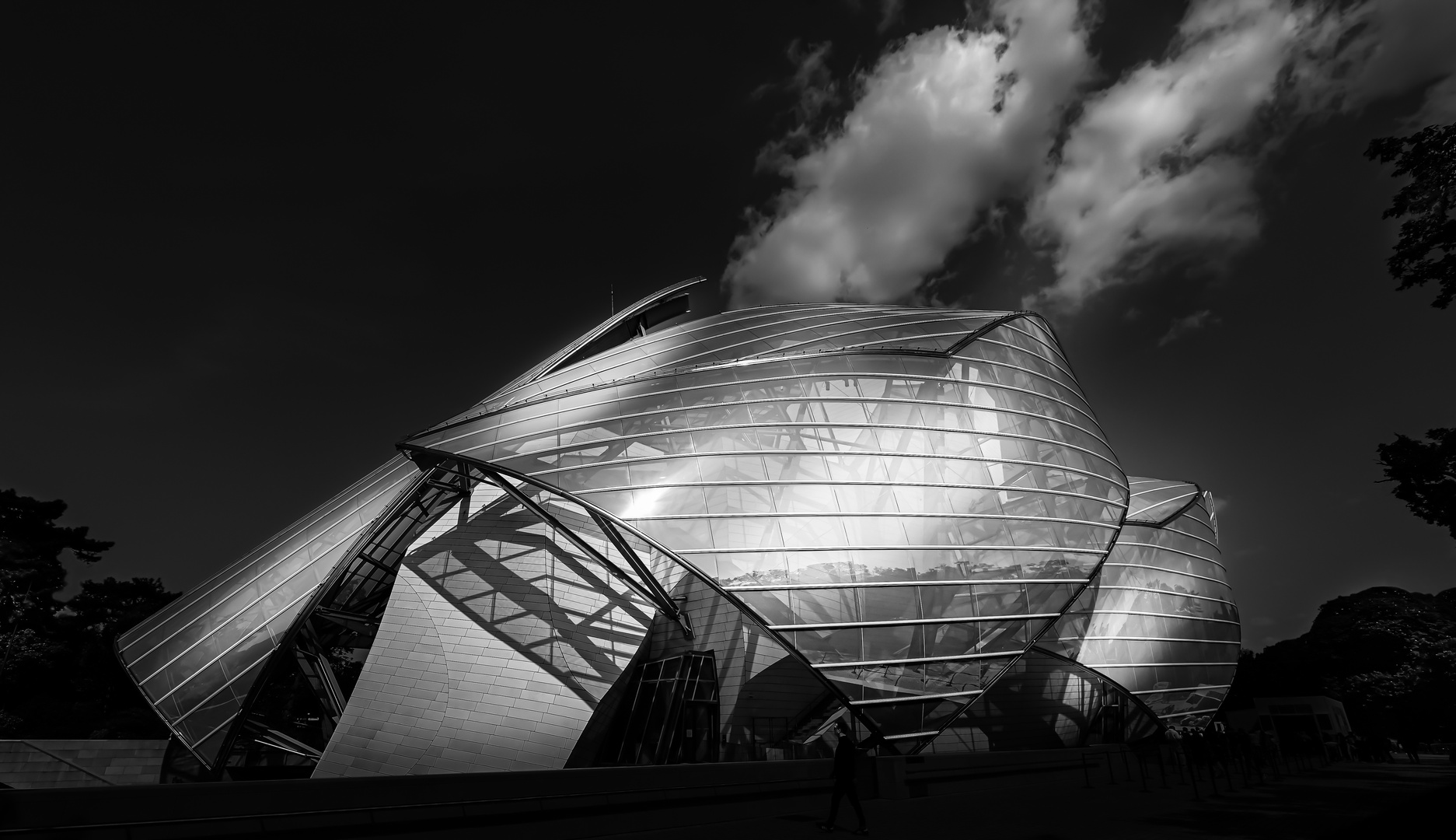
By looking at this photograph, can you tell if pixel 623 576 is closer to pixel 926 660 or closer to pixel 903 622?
pixel 903 622

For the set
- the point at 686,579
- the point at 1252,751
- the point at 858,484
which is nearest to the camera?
the point at 858,484

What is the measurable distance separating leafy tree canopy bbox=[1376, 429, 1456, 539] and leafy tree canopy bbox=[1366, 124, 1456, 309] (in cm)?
325

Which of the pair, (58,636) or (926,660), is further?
(58,636)

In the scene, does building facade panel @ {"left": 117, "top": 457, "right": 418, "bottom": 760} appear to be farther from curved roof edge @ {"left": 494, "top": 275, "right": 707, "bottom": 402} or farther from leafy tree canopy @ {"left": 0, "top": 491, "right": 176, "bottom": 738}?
leafy tree canopy @ {"left": 0, "top": 491, "right": 176, "bottom": 738}

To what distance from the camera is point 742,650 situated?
21500 millimetres

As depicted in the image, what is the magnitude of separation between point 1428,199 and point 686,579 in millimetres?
19090

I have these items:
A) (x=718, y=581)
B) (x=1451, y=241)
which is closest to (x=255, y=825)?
(x=718, y=581)

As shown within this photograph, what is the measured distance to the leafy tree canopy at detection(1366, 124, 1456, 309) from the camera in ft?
43.1

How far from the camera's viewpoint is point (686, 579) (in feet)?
71.8

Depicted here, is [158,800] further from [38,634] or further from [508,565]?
[38,634]

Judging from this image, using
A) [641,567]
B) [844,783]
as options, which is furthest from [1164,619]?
[844,783]

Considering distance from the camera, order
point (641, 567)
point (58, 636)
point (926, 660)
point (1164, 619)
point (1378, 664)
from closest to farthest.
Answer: point (926, 660), point (641, 567), point (1164, 619), point (58, 636), point (1378, 664)

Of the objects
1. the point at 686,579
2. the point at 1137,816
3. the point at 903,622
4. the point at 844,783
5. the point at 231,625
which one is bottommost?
the point at 1137,816

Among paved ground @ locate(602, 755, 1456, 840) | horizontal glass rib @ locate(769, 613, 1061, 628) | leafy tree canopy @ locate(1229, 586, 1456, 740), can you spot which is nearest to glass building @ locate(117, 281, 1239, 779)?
horizontal glass rib @ locate(769, 613, 1061, 628)
